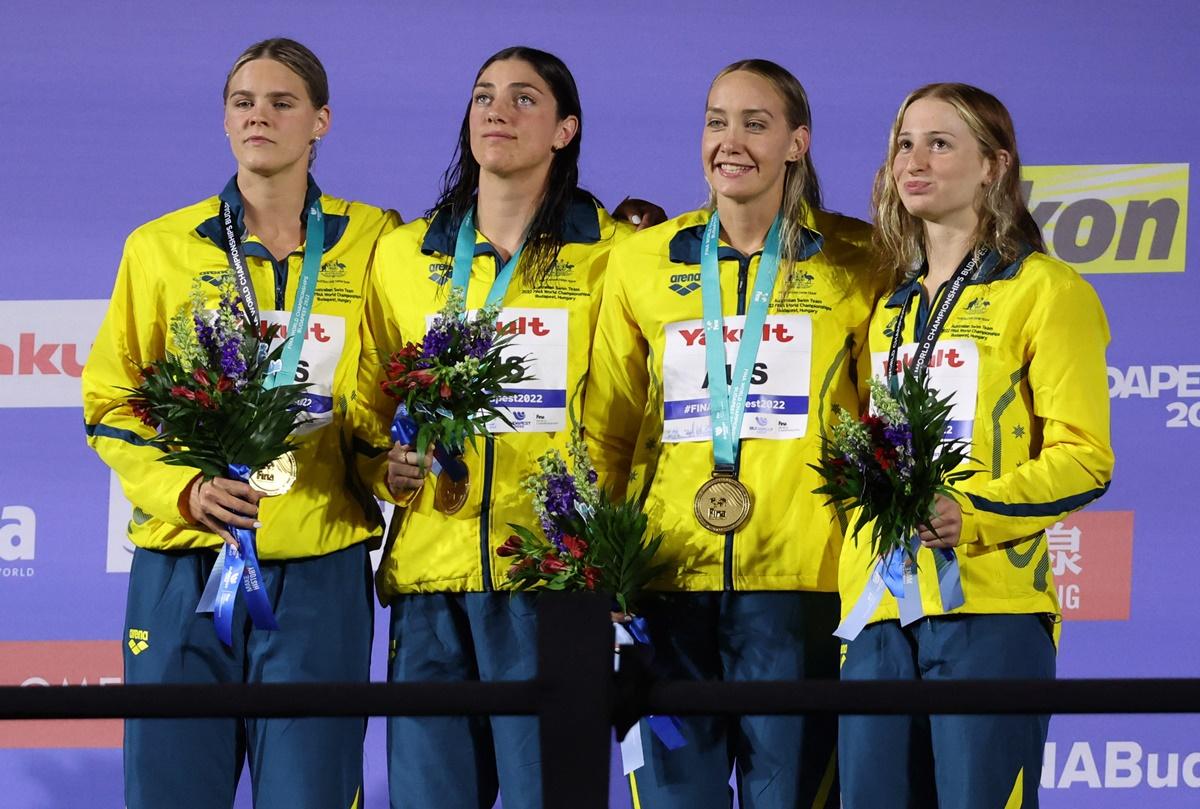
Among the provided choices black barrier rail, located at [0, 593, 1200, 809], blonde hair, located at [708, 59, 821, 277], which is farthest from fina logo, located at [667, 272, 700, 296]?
black barrier rail, located at [0, 593, 1200, 809]

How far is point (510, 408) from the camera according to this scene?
332 centimetres

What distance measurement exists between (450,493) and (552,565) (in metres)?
0.34

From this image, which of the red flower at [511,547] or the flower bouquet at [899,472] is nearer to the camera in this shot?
the flower bouquet at [899,472]

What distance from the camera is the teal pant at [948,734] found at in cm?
286

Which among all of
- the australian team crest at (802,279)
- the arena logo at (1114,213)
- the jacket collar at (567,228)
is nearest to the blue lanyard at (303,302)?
the jacket collar at (567,228)

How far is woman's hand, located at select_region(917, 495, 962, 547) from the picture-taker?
9.35 feet

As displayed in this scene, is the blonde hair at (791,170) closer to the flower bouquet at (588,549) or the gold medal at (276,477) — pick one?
the flower bouquet at (588,549)

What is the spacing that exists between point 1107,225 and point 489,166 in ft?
6.03

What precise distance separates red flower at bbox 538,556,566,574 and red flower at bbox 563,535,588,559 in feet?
0.10

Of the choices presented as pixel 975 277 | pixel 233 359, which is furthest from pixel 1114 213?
pixel 233 359

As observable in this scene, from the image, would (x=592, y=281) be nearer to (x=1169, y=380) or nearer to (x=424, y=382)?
(x=424, y=382)

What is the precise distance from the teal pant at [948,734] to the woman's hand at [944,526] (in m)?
0.17

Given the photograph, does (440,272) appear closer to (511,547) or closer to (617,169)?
(511,547)

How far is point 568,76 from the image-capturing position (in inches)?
139
